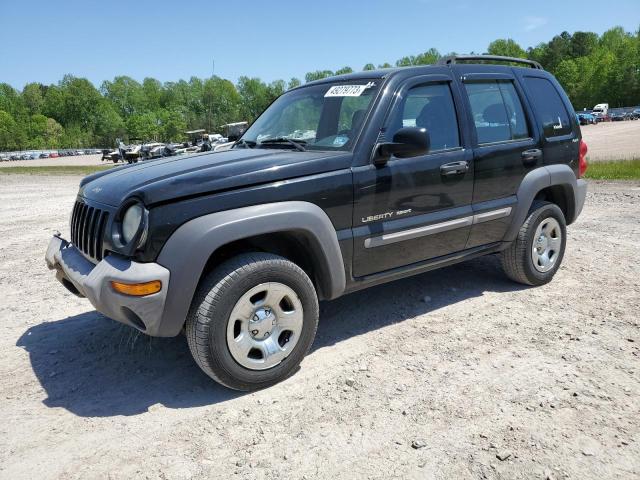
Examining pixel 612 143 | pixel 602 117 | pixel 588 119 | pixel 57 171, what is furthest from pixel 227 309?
pixel 602 117

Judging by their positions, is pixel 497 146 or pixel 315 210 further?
pixel 497 146

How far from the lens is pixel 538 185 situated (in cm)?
450

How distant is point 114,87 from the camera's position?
423 ft

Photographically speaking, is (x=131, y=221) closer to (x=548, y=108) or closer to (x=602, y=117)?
(x=548, y=108)

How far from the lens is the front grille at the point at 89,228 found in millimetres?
3104

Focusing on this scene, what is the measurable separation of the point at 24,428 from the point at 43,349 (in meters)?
1.14

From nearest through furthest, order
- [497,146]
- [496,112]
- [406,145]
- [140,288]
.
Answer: [140,288] < [406,145] < [497,146] < [496,112]

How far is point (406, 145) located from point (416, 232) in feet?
2.38

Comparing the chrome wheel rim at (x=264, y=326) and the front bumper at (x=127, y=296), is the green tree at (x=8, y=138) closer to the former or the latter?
the front bumper at (x=127, y=296)

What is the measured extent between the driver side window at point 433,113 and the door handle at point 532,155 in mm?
813

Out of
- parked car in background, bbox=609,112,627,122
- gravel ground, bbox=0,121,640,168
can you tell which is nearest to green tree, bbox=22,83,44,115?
gravel ground, bbox=0,121,640,168

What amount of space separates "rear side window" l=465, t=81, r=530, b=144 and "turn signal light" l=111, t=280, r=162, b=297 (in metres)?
2.77

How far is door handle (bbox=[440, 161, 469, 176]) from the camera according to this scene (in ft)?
12.6

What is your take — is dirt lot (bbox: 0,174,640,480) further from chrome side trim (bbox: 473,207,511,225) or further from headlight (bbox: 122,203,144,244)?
headlight (bbox: 122,203,144,244)
